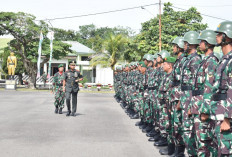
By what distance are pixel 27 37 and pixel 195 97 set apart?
93.6 feet

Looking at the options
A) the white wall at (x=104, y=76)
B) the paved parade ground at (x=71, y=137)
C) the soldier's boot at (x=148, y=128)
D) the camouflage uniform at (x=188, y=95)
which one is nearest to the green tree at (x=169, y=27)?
the white wall at (x=104, y=76)

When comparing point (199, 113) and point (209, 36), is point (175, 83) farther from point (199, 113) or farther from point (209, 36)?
point (199, 113)

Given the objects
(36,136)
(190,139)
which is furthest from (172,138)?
(36,136)

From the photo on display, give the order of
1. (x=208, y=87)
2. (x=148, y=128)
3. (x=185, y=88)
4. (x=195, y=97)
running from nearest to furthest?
1. (x=208, y=87)
2. (x=195, y=97)
3. (x=185, y=88)
4. (x=148, y=128)

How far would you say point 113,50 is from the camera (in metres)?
41.5

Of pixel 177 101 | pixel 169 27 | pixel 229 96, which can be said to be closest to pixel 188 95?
pixel 177 101

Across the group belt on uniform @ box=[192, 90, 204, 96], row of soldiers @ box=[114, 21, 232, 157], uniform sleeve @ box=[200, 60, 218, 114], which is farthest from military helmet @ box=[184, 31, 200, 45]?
uniform sleeve @ box=[200, 60, 218, 114]

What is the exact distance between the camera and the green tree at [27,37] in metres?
30.9

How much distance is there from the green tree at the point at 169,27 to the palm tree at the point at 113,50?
327 inches

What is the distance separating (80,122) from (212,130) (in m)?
7.15

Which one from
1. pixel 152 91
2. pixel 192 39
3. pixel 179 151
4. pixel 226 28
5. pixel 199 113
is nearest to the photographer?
pixel 226 28

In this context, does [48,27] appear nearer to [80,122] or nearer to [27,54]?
[27,54]

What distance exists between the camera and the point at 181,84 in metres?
5.88

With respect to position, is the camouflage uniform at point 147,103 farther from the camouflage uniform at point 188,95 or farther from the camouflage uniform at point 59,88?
the camouflage uniform at point 59,88
